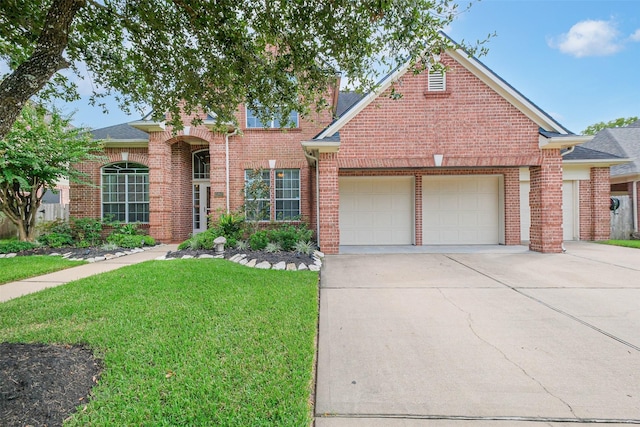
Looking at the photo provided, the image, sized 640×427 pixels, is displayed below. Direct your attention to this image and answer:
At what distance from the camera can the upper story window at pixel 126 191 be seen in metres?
12.1

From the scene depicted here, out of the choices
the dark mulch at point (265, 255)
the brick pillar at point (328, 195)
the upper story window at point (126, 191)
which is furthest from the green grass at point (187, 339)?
the upper story window at point (126, 191)

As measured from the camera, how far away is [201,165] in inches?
508

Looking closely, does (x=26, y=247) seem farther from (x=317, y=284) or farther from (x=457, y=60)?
(x=457, y=60)

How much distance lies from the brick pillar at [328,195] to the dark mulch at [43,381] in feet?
21.2

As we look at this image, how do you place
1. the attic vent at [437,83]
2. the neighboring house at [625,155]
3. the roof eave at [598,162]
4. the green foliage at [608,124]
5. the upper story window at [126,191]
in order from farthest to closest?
the green foliage at [608,124] → the neighboring house at [625,155] → the upper story window at [126,191] → the roof eave at [598,162] → the attic vent at [437,83]

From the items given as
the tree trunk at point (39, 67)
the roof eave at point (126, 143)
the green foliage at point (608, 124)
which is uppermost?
the green foliage at point (608, 124)

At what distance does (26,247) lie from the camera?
31.3 feet

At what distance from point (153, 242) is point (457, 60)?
37.1 ft

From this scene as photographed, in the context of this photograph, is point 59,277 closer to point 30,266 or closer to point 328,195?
point 30,266

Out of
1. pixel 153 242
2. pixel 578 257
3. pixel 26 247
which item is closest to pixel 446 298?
pixel 578 257

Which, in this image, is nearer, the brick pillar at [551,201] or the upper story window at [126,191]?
the brick pillar at [551,201]

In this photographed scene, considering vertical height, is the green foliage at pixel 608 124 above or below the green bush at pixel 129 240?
above

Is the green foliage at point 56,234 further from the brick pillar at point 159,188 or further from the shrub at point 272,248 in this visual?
the shrub at point 272,248

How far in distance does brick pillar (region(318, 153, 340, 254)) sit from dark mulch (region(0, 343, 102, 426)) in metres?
6.47
